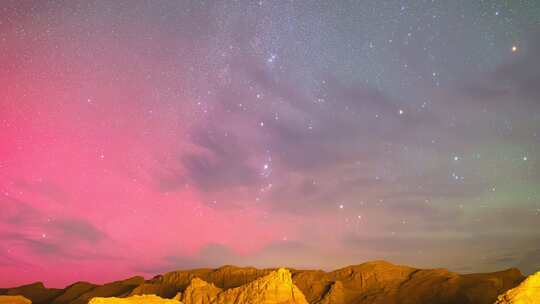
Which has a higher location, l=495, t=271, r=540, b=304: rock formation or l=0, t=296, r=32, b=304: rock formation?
l=495, t=271, r=540, b=304: rock formation

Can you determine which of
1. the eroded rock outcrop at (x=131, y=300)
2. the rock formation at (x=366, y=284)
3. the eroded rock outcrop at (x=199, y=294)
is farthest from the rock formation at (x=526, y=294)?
the rock formation at (x=366, y=284)

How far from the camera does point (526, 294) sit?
16359mm

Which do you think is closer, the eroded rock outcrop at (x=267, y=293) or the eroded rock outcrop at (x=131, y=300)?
the eroded rock outcrop at (x=131, y=300)

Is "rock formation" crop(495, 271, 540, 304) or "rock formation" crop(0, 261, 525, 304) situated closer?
"rock formation" crop(495, 271, 540, 304)

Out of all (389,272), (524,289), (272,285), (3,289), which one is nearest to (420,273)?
(389,272)

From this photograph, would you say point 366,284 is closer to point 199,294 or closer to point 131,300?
point 199,294

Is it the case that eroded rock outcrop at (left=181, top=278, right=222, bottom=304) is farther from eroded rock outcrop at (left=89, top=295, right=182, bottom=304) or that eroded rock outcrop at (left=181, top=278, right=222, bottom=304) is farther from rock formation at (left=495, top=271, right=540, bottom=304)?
rock formation at (left=495, top=271, right=540, bottom=304)

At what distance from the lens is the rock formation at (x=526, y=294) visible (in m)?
16.1

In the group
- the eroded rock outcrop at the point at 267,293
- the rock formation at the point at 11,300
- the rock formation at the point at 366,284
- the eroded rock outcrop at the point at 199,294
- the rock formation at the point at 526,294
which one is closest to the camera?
the rock formation at the point at 526,294

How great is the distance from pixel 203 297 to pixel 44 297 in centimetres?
8349

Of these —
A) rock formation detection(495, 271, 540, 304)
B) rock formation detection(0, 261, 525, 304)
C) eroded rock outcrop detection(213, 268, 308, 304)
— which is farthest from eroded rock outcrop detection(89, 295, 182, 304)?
rock formation detection(0, 261, 525, 304)

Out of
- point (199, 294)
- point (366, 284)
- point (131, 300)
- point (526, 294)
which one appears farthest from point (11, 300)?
point (366, 284)

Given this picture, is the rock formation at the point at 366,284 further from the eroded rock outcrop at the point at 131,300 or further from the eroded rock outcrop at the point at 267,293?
the eroded rock outcrop at the point at 131,300

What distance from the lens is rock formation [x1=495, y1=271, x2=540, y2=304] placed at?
16.1 meters
